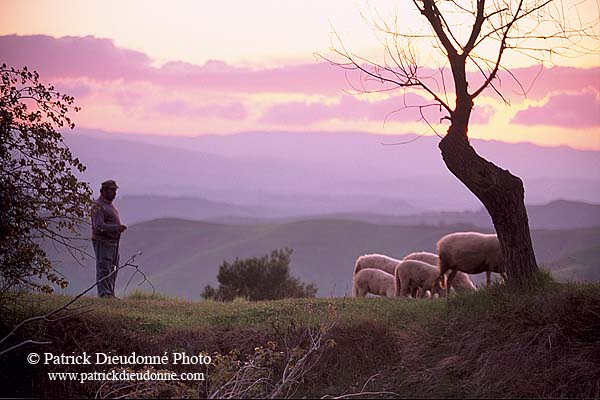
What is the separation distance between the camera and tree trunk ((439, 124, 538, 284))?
12.8 metres

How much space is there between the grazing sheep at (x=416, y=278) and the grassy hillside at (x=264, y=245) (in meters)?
57.5

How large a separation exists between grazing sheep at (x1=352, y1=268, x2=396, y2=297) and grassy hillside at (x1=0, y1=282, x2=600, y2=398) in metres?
6.43

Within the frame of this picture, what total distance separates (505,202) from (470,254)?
154 inches

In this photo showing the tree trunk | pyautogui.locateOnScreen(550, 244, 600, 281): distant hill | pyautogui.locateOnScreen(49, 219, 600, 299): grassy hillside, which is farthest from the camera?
pyautogui.locateOnScreen(49, 219, 600, 299): grassy hillside

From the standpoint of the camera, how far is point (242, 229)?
114 metres

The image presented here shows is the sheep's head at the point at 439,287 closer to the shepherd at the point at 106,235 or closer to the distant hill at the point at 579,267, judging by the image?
the distant hill at the point at 579,267

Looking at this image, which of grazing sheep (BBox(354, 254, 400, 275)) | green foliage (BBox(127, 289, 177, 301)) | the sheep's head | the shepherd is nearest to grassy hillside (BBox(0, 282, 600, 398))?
the shepherd

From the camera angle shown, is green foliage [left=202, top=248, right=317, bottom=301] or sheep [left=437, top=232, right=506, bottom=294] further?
green foliage [left=202, top=248, right=317, bottom=301]

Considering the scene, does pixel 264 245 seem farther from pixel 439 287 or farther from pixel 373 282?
pixel 439 287

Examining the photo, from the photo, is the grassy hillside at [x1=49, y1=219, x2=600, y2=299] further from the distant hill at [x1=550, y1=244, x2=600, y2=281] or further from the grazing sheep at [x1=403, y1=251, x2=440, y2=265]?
the grazing sheep at [x1=403, y1=251, x2=440, y2=265]

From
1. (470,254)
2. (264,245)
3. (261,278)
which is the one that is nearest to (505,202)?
(470,254)

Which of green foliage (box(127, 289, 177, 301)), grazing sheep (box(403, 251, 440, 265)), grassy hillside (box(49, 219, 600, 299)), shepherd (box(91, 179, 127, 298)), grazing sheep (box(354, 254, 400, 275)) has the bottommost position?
grassy hillside (box(49, 219, 600, 299))

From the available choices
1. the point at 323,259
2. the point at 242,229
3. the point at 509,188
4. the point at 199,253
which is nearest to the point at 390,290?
the point at 509,188

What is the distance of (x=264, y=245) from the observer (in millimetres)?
98500
